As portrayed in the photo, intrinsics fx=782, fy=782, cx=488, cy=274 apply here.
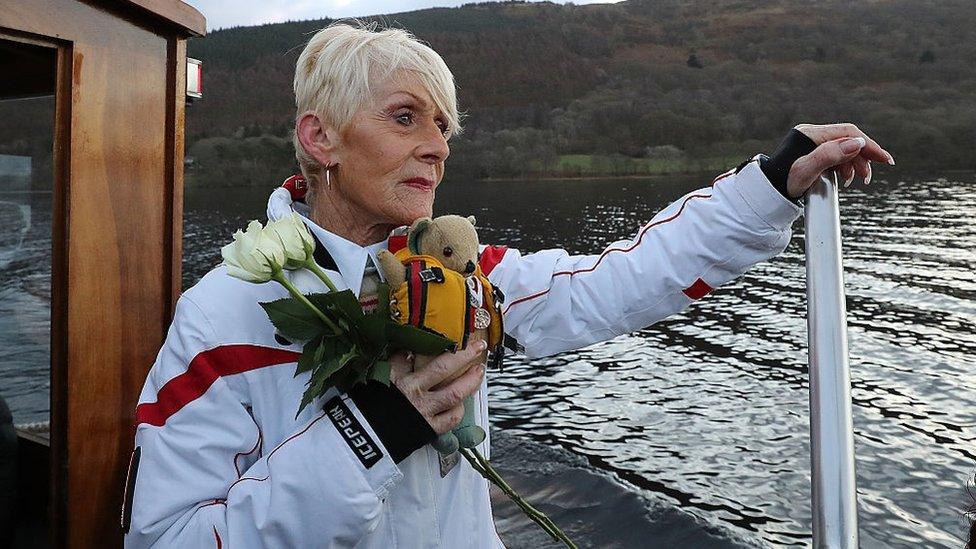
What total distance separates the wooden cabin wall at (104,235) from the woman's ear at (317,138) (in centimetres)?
89

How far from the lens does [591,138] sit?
104 m

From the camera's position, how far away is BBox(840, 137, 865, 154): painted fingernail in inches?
74.9

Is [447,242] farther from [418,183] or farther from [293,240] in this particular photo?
[293,240]

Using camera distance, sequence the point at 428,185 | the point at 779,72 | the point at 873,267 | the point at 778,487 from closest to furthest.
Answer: the point at 428,185, the point at 778,487, the point at 873,267, the point at 779,72

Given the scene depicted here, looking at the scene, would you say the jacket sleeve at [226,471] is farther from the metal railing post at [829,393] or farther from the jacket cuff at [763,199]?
the jacket cuff at [763,199]

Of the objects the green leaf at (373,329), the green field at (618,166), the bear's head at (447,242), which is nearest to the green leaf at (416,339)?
the green leaf at (373,329)

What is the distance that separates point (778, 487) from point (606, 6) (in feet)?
506

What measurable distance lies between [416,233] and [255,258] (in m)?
0.43

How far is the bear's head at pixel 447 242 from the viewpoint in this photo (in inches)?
73.4

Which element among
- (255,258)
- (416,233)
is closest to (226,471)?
(255,258)

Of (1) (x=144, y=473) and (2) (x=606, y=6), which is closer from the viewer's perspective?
(1) (x=144, y=473)

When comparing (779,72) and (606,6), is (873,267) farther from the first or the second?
(606,6)

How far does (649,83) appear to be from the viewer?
121m

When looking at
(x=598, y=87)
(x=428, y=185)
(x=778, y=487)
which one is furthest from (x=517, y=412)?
(x=598, y=87)
